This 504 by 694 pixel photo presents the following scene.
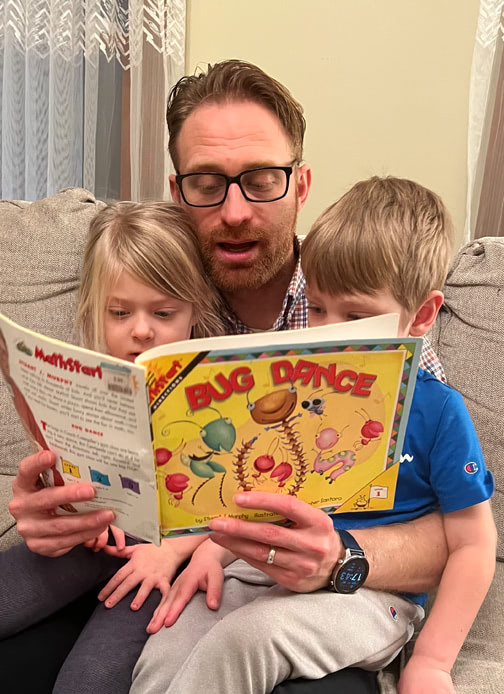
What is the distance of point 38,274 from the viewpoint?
1.56 meters

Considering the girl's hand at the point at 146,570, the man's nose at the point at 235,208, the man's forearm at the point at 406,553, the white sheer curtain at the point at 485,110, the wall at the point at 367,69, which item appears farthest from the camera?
the wall at the point at 367,69

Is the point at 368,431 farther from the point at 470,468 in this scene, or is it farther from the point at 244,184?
the point at 244,184

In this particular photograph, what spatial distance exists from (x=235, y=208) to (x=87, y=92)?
1.17m

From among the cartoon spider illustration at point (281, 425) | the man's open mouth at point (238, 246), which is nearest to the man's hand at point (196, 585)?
the cartoon spider illustration at point (281, 425)

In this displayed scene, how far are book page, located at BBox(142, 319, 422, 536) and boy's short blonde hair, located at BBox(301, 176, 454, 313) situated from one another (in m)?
0.20

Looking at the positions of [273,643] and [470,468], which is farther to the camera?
[470,468]

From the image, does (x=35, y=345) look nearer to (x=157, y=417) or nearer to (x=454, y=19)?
(x=157, y=417)

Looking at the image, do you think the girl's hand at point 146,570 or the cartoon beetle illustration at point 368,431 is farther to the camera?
the girl's hand at point 146,570

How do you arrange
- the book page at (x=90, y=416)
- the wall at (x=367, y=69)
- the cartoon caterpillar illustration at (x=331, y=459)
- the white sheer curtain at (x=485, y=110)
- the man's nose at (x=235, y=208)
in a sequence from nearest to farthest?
the book page at (x=90, y=416), the cartoon caterpillar illustration at (x=331, y=459), the man's nose at (x=235, y=208), the white sheer curtain at (x=485, y=110), the wall at (x=367, y=69)

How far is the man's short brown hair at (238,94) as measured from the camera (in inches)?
58.6

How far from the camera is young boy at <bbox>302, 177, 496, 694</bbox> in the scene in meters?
0.95

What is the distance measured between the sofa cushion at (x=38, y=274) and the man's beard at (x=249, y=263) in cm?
35

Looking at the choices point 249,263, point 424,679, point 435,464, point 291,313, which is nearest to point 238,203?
point 249,263

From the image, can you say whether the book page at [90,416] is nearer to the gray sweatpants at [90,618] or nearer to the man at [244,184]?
the gray sweatpants at [90,618]
